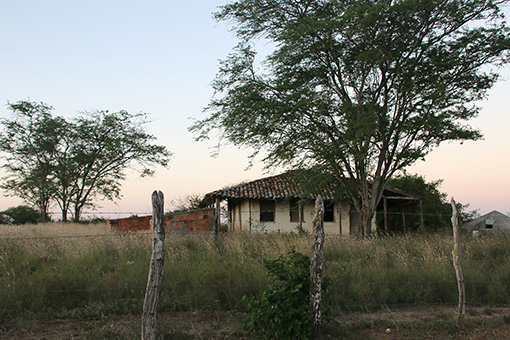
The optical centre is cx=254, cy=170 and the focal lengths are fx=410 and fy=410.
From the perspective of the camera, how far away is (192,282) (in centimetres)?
770

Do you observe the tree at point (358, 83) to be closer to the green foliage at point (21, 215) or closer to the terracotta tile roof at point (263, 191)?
the terracotta tile roof at point (263, 191)

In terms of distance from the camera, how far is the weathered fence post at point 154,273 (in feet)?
17.0

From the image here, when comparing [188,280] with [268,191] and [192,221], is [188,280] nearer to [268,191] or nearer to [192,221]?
[192,221]

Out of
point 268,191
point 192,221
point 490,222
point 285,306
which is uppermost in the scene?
point 268,191

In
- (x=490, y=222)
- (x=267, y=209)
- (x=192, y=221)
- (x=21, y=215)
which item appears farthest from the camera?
(x=21, y=215)

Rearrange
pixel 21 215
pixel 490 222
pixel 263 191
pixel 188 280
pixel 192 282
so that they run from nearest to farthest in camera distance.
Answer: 1. pixel 192 282
2. pixel 188 280
3. pixel 490 222
4. pixel 263 191
5. pixel 21 215

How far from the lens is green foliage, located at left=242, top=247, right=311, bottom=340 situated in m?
5.61

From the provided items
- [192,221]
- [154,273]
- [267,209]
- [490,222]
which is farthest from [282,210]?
[154,273]

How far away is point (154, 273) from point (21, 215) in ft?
112

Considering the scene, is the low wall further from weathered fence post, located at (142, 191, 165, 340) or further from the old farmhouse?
weathered fence post, located at (142, 191, 165, 340)

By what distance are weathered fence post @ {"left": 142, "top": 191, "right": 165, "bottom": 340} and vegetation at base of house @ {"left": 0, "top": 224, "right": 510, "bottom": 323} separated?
1.84m

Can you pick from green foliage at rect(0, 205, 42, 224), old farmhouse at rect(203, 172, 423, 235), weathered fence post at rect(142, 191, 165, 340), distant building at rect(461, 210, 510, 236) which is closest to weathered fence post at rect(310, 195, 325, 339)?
weathered fence post at rect(142, 191, 165, 340)

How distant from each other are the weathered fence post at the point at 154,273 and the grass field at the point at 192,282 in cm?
167

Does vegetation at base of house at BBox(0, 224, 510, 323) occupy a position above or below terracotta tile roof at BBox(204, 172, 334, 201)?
below
